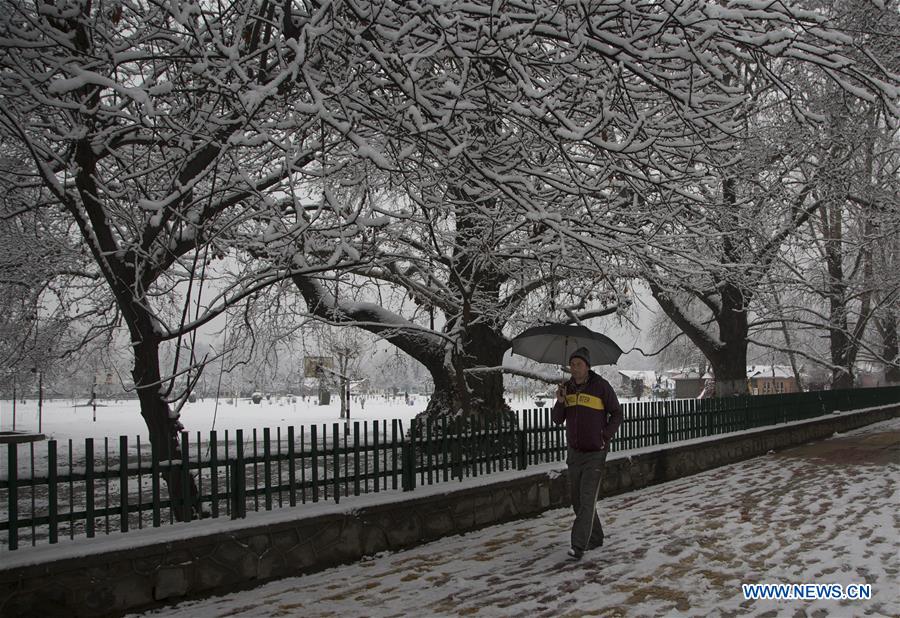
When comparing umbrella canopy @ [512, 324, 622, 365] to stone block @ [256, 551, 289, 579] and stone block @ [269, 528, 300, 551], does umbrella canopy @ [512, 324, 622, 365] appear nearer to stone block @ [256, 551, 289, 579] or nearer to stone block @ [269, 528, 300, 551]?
stone block @ [269, 528, 300, 551]

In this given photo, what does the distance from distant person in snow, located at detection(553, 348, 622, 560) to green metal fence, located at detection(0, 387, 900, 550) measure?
6.05ft

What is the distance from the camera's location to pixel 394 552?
7699mm

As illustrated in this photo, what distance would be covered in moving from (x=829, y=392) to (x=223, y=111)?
22.5m

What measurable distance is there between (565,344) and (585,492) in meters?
1.80

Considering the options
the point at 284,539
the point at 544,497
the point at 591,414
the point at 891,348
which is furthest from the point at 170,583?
the point at 891,348

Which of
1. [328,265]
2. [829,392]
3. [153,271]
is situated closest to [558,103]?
[328,265]

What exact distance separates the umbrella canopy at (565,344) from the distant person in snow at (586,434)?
0.65m

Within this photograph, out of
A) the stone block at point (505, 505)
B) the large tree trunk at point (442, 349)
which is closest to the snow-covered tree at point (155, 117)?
the stone block at point (505, 505)

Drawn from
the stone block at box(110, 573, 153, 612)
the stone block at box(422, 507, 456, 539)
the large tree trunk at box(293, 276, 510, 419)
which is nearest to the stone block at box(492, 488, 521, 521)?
the stone block at box(422, 507, 456, 539)

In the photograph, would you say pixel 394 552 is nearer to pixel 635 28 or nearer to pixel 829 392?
pixel 635 28

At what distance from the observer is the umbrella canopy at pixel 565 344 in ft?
27.5

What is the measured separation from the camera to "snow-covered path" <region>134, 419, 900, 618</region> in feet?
18.6

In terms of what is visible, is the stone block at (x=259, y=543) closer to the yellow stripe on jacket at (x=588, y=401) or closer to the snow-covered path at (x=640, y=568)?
the snow-covered path at (x=640, y=568)

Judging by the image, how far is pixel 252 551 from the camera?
6.53m
